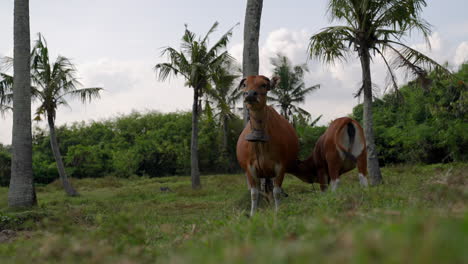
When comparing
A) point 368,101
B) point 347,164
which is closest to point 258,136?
Result: point 347,164

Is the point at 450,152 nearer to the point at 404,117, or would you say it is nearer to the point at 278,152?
the point at 404,117

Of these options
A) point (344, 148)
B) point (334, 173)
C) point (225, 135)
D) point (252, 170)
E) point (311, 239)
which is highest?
point (225, 135)

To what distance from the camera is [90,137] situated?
40625 mm

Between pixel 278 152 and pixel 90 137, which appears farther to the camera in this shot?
pixel 90 137

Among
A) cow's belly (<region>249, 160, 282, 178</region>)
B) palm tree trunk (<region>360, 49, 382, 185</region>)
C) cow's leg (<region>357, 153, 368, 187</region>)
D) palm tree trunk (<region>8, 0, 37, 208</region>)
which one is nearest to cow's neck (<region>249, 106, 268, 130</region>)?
cow's belly (<region>249, 160, 282, 178</region>)

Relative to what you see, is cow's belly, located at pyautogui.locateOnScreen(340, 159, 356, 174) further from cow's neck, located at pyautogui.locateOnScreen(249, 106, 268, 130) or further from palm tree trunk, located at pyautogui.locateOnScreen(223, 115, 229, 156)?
palm tree trunk, located at pyautogui.locateOnScreen(223, 115, 229, 156)

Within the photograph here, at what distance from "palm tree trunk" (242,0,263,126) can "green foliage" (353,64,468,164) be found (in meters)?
11.6

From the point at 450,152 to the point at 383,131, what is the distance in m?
6.26

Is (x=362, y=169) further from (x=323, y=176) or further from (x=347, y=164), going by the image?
(x=323, y=176)

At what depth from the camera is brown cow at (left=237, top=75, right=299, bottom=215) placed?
5.65m

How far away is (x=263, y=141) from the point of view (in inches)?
227

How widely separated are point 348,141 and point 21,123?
1038 centimetres

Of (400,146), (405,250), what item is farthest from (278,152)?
(400,146)

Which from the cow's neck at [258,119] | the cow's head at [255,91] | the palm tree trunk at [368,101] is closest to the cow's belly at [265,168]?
the cow's neck at [258,119]
